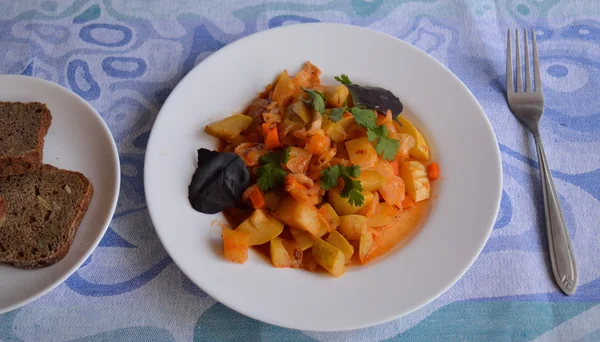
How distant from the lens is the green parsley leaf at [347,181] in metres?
2.37

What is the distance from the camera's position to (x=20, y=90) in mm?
2785

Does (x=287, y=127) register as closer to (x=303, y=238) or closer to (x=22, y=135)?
(x=303, y=238)

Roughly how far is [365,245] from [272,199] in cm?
48

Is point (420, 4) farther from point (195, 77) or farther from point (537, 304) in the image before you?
point (537, 304)

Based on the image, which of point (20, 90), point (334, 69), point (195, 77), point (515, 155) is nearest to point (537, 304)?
point (515, 155)

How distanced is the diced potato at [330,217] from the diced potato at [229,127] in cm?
61

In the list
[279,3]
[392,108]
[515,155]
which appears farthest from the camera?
[279,3]

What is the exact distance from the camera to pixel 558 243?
8.23ft

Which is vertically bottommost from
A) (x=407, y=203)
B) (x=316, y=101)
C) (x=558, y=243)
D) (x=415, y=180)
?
(x=558, y=243)

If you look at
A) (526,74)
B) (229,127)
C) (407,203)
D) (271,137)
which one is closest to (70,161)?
(229,127)

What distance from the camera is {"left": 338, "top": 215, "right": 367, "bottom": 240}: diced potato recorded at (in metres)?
2.39

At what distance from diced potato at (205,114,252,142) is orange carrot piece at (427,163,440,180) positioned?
0.95 m

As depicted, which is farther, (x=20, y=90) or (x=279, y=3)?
(x=279, y=3)

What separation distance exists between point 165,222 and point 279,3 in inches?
75.5
